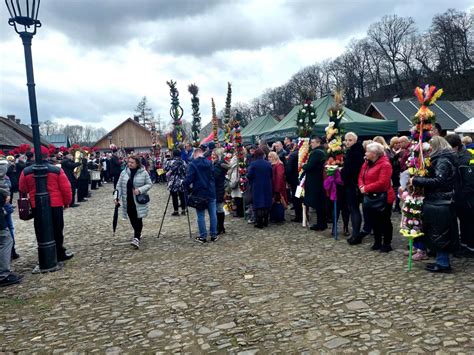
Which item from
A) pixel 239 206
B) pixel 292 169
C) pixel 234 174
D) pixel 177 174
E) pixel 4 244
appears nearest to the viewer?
pixel 4 244

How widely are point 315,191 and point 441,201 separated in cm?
308

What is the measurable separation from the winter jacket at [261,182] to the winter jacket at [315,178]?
90 centimetres

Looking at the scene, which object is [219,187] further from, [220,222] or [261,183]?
[261,183]

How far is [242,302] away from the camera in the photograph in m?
4.34

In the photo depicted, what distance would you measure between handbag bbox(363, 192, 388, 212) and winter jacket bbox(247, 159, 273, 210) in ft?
8.86

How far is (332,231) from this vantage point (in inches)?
301

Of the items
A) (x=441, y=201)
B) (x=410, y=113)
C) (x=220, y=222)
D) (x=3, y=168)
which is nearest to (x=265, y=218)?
(x=220, y=222)

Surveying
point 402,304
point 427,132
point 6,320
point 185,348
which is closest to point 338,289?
point 402,304

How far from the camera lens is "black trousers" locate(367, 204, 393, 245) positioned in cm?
594

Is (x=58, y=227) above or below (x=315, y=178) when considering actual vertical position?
below

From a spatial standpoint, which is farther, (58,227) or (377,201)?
(58,227)

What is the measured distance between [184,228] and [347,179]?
4.15 metres

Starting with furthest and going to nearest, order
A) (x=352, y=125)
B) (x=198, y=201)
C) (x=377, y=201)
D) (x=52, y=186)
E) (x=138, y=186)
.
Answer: (x=352, y=125) < (x=198, y=201) < (x=138, y=186) < (x=52, y=186) < (x=377, y=201)

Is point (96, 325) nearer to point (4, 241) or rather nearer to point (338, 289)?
point (4, 241)
